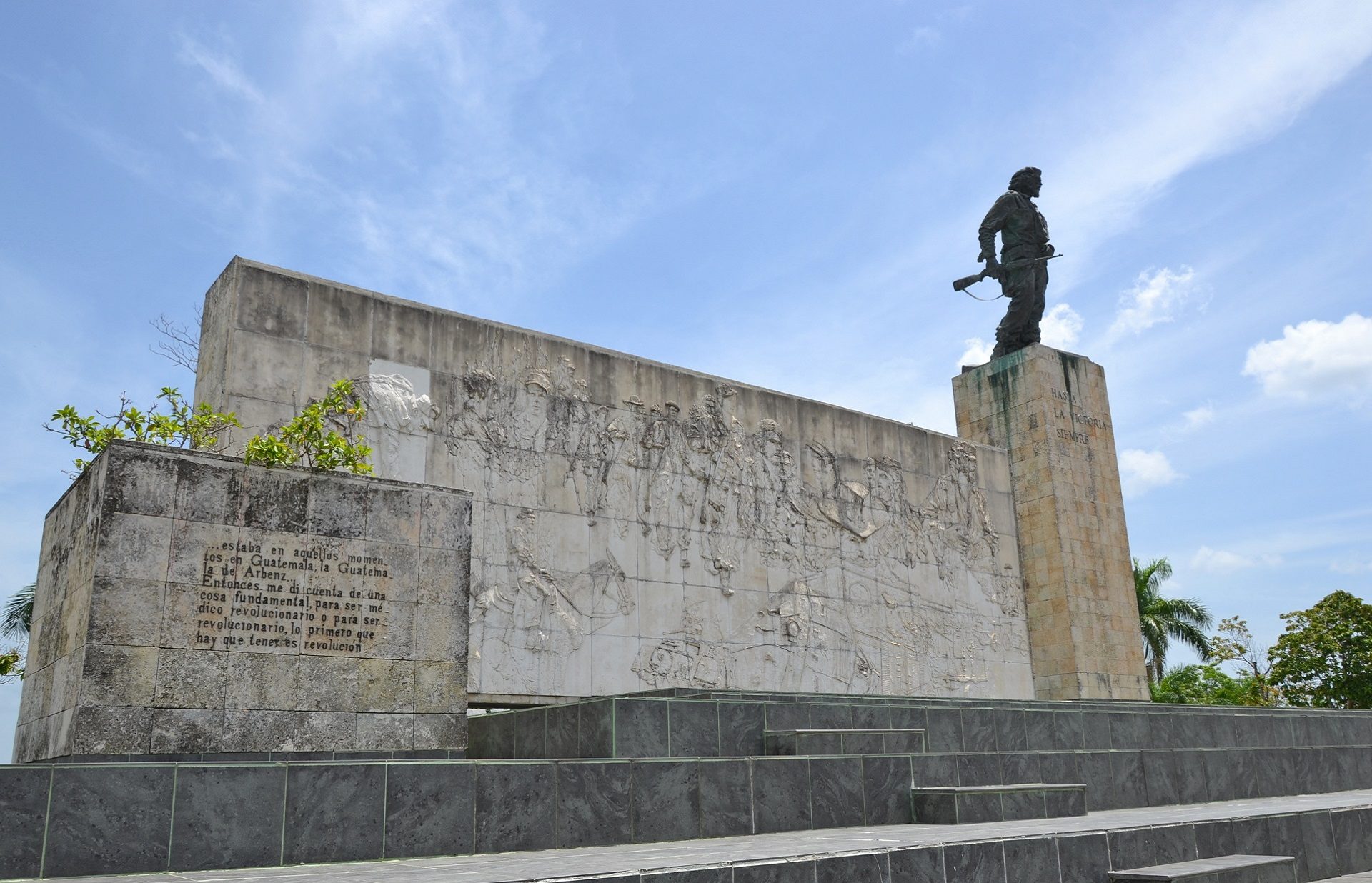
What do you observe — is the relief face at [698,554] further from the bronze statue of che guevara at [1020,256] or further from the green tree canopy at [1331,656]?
the green tree canopy at [1331,656]

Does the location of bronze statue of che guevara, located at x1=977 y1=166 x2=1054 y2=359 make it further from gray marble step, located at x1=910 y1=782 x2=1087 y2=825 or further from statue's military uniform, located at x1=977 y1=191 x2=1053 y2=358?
gray marble step, located at x1=910 y1=782 x2=1087 y2=825

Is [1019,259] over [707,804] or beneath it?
over

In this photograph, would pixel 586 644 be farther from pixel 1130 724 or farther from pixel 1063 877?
pixel 1063 877

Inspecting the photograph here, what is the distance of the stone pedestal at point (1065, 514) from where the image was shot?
52.4ft

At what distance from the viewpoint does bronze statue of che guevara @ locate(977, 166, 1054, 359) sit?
17484 mm

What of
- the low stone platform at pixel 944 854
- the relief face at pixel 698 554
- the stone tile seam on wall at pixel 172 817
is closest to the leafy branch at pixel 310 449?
the stone tile seam on wall at pixel 172 817

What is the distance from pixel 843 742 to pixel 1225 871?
2.43 meters

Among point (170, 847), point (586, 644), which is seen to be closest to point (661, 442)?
point (586, 644)

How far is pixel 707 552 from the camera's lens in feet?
41.5

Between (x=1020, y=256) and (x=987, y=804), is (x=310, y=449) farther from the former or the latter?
(x=1020, y=256)

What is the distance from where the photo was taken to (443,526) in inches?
285

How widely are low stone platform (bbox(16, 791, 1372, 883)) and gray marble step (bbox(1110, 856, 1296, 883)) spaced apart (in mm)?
143

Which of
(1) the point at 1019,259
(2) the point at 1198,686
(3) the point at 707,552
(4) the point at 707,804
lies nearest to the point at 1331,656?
(2) the point at 1198,686

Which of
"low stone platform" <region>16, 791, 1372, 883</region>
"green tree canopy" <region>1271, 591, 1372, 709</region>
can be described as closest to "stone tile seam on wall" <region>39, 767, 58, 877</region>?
"low stone platform" <region>16, 791, 1372, 883</region>
